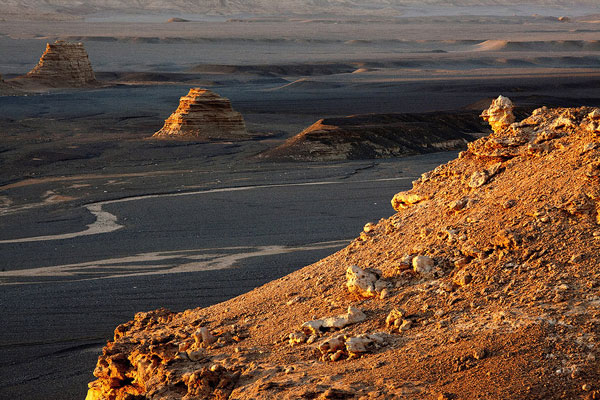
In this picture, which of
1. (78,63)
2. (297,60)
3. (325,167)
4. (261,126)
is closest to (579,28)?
(297,60)

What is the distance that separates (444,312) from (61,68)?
54.5 meters

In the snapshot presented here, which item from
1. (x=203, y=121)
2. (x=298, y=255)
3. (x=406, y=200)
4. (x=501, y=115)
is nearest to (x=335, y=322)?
(x=406, y=200)

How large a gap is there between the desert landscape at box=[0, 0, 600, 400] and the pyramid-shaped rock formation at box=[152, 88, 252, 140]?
10 centimetres

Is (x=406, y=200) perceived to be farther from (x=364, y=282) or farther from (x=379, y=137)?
(x=379, y=137)

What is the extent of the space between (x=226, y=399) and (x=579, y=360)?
187 centimetres

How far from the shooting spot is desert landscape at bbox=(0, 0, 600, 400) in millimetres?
4562

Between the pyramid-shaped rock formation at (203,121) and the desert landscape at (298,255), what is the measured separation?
0.34 ft

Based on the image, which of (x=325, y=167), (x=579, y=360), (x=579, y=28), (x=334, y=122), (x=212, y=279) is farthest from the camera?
(x=579, y=28)

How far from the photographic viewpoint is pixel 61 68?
2206 inches

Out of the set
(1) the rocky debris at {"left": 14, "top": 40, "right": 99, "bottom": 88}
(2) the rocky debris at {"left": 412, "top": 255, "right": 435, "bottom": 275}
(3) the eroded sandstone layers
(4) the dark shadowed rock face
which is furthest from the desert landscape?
(3) the eroded sandstone layers

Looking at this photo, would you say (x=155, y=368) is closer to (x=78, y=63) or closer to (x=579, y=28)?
(x=78, y=63)

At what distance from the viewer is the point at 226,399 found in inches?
186

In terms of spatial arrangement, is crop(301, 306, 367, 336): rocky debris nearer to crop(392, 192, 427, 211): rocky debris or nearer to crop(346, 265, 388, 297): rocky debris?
crop(346, 265, 388, 297): rocky debris

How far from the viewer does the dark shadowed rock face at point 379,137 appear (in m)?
27.9
